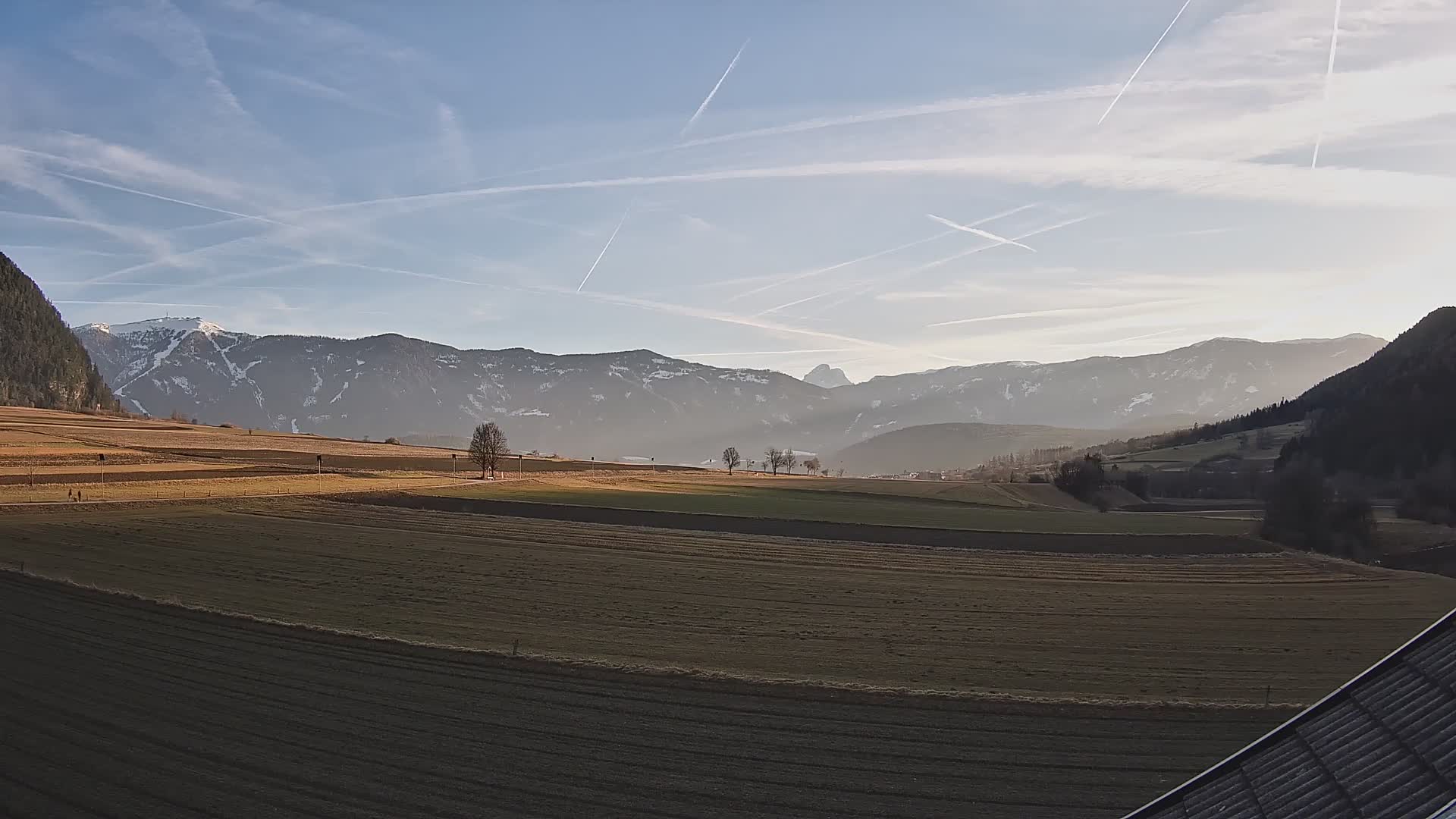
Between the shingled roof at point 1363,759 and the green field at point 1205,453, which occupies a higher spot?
the green field at point 1205,453

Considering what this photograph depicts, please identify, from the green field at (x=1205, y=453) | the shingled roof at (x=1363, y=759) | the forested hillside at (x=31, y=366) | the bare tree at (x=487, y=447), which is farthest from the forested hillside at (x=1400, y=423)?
the forested hillside at (x=31, y=366)

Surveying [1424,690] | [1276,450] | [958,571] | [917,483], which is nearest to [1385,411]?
[1276,450]

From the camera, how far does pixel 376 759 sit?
16.8m

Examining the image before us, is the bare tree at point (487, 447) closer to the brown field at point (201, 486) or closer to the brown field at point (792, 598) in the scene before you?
the brown field at point (201, 486)

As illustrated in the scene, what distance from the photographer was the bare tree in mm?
102000

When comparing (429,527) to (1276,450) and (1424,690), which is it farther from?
(1276,450)

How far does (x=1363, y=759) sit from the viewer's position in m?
7.68

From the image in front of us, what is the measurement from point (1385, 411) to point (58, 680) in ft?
465

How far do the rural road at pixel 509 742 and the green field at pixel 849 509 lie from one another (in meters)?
45.4

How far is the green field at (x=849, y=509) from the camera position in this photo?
69750 mm

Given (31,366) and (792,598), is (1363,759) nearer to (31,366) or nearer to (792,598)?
(792,598)

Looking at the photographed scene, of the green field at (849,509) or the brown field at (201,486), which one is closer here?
the brown field at (201,486)

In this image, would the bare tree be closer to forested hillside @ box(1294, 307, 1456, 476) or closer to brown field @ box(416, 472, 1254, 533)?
brown field @ box(416, 472, 1254, 533)

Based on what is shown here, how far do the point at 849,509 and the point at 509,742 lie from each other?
2537 inches
